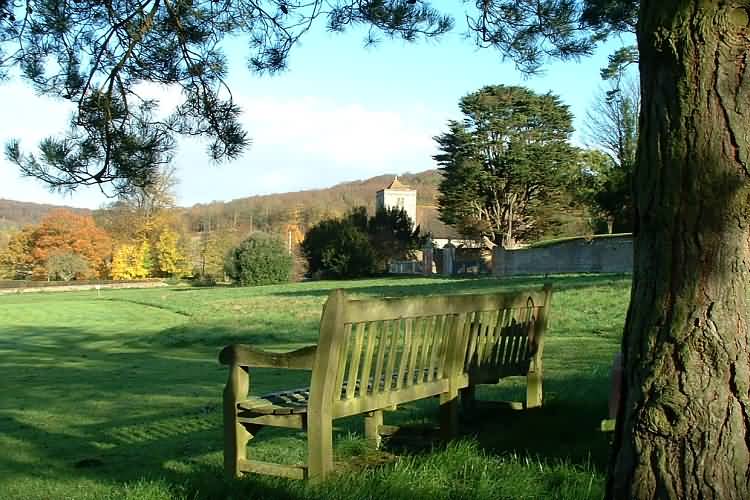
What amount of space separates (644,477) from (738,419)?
1.30ft

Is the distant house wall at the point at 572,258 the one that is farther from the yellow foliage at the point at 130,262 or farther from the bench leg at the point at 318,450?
the bench leg at the point at 318,450

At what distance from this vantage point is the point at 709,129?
10.1 ft

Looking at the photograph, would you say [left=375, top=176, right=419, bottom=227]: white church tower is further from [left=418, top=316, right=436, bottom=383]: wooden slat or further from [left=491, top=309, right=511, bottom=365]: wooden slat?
[left=418, top=316, right=436, bottom=383]: wooden slat

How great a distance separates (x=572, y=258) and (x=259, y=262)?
80.6ft

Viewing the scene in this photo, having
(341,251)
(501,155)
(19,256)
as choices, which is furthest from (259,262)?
(19,256)

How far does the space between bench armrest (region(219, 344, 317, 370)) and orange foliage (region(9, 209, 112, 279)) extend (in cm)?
7965

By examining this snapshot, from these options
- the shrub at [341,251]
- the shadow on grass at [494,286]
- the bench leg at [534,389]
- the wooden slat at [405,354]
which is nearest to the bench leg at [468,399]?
the bench leg at [534,389]

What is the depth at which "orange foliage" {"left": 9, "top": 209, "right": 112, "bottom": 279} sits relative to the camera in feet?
263

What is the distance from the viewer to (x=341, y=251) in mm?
69688

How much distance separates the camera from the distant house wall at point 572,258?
4694 cm

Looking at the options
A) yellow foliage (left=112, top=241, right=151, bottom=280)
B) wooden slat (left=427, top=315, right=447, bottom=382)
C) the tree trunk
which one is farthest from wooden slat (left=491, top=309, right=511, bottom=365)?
yellow foliage (left=112, top=241, right=151, bottom=280)

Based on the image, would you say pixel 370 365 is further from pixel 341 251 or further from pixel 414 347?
pixel 341 251

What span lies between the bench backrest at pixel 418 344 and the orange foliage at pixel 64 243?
258 ft

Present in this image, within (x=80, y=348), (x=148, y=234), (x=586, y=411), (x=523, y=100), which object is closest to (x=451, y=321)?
(x=586, y=411)
